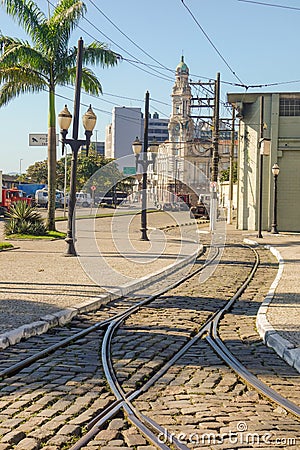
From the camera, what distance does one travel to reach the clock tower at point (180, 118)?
287 feet

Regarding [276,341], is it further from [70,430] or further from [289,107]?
[289,107]

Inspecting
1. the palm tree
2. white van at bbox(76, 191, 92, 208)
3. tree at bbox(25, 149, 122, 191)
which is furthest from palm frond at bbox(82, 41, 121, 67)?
white van at bbox(76, 191, 92, 208)

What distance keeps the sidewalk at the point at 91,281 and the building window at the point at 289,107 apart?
12.0 meters

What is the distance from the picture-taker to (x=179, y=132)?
93.4 meters

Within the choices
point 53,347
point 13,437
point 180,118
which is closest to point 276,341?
point 53,347

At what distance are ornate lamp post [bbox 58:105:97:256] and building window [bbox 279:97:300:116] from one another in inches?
744

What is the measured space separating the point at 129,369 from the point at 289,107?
33.3 m

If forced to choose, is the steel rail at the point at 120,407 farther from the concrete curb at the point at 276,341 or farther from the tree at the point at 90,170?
the tree at the point at 90,170

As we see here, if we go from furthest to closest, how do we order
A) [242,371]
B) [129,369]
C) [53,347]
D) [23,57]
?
[23,57] → [53,347] → [129,369] → [242,371]

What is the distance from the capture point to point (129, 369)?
318 inches

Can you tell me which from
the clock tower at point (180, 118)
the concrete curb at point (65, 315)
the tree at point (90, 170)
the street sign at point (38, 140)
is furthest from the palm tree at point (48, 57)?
the clock tower at point (180, 118)

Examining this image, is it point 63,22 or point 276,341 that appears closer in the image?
point 276,341

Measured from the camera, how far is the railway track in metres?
5.80

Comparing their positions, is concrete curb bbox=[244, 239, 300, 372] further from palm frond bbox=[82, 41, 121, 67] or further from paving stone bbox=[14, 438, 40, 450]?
palm frond bbox=[82, 41, 121, 67]
